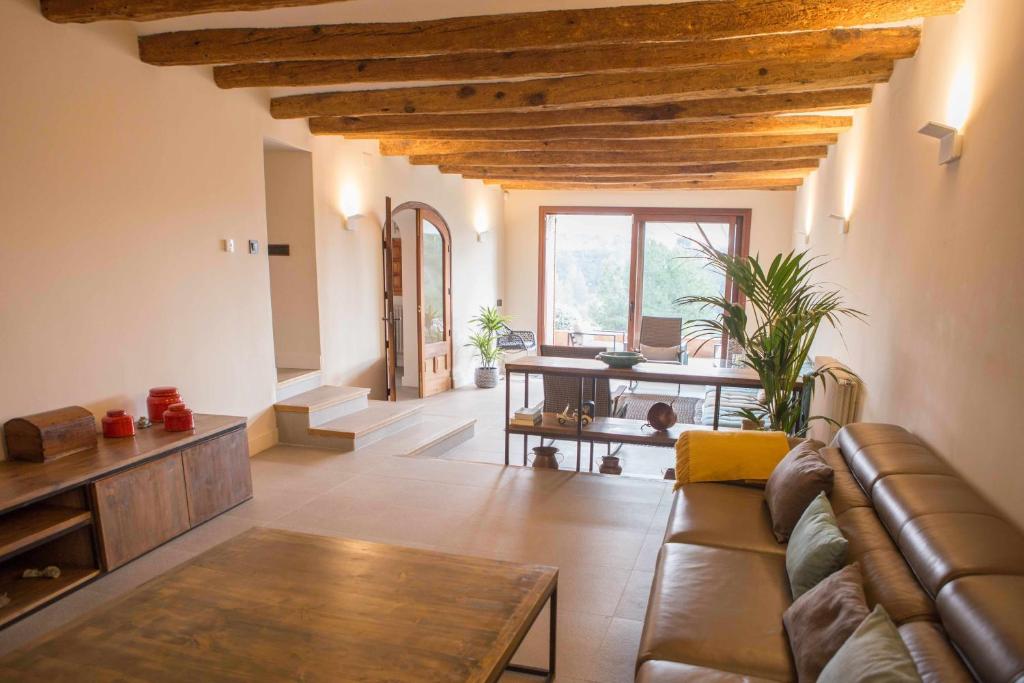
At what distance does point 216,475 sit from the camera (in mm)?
3492

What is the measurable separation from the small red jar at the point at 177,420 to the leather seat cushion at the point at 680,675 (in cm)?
281

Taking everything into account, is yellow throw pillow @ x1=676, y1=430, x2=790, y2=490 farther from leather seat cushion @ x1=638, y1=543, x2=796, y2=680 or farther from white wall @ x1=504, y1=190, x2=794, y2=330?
white wall @ x1=504, y1=190, x2=794, y2=330

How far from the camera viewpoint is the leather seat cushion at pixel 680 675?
1.58 m

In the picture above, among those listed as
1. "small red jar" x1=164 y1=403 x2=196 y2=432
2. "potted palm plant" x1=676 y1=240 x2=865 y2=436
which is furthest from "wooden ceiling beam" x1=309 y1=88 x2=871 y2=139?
"small red jar" x1=164 y1=403 x2=196 y2=432

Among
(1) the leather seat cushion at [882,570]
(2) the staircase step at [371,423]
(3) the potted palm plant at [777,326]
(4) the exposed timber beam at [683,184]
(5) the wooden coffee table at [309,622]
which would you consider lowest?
(2) the staircase step at [371,423]

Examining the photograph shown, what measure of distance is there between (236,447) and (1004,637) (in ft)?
11.7

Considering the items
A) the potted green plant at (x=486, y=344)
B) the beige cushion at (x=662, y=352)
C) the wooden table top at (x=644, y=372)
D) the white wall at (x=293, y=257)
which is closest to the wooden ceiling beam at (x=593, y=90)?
the white wall at (x=293, y=257)

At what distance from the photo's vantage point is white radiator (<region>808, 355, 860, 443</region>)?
13.1 ft

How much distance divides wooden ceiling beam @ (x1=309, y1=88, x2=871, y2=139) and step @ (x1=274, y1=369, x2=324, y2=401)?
206 centimetres

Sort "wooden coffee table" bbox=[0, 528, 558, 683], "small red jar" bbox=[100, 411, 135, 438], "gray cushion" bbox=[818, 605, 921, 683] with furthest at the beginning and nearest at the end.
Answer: "small red jar" bbox=[100, 411, 135, 438]
"wooden coffee table" bbox=[0, 528, 558, 683]
"gray cushion" bbox=[818, 605, 921, 683]

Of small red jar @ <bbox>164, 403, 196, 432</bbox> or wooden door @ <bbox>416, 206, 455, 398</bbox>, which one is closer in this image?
small red jar @ <bbox>164, 403, 196, 432</bbox>

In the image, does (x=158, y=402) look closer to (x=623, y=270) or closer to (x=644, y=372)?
(x=644, y=372)

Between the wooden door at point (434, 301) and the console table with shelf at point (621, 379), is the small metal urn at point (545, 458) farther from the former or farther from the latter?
the wooden door at point (434, 301)

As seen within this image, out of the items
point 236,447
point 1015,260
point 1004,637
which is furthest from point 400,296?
point 1004,637
